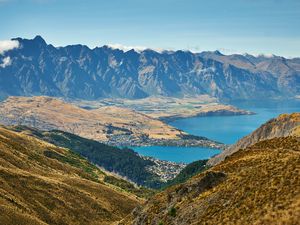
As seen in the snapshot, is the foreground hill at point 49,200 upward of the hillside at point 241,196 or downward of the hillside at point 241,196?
downward

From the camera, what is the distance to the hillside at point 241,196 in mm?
37759

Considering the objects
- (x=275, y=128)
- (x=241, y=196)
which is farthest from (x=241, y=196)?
(x=275, y=128)

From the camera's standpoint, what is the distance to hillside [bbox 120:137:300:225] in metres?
37.8

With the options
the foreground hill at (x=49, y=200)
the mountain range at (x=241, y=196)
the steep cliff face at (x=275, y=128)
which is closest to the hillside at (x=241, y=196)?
the mountain range at (x=241, y=196)

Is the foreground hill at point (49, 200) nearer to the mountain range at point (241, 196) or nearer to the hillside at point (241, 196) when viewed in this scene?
the mountain range at point (241, 196)

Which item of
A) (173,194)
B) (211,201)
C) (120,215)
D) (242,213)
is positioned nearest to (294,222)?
(242,213)

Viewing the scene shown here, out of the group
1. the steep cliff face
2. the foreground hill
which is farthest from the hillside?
the steep cliff face

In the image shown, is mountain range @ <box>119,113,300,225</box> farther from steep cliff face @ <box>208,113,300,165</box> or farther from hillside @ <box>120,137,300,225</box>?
steep cliff face @ <box>208,113,300,165</box>

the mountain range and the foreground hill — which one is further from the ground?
the mountain range

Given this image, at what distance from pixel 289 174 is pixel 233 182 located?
736 centimetres

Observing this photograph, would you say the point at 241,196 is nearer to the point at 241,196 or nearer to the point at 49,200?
the point at 241,196

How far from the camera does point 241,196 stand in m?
43.7

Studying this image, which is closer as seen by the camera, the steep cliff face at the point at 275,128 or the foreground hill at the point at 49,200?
the foreground hill at the point at 49,200

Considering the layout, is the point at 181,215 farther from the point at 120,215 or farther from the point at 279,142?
the point at 120,215
